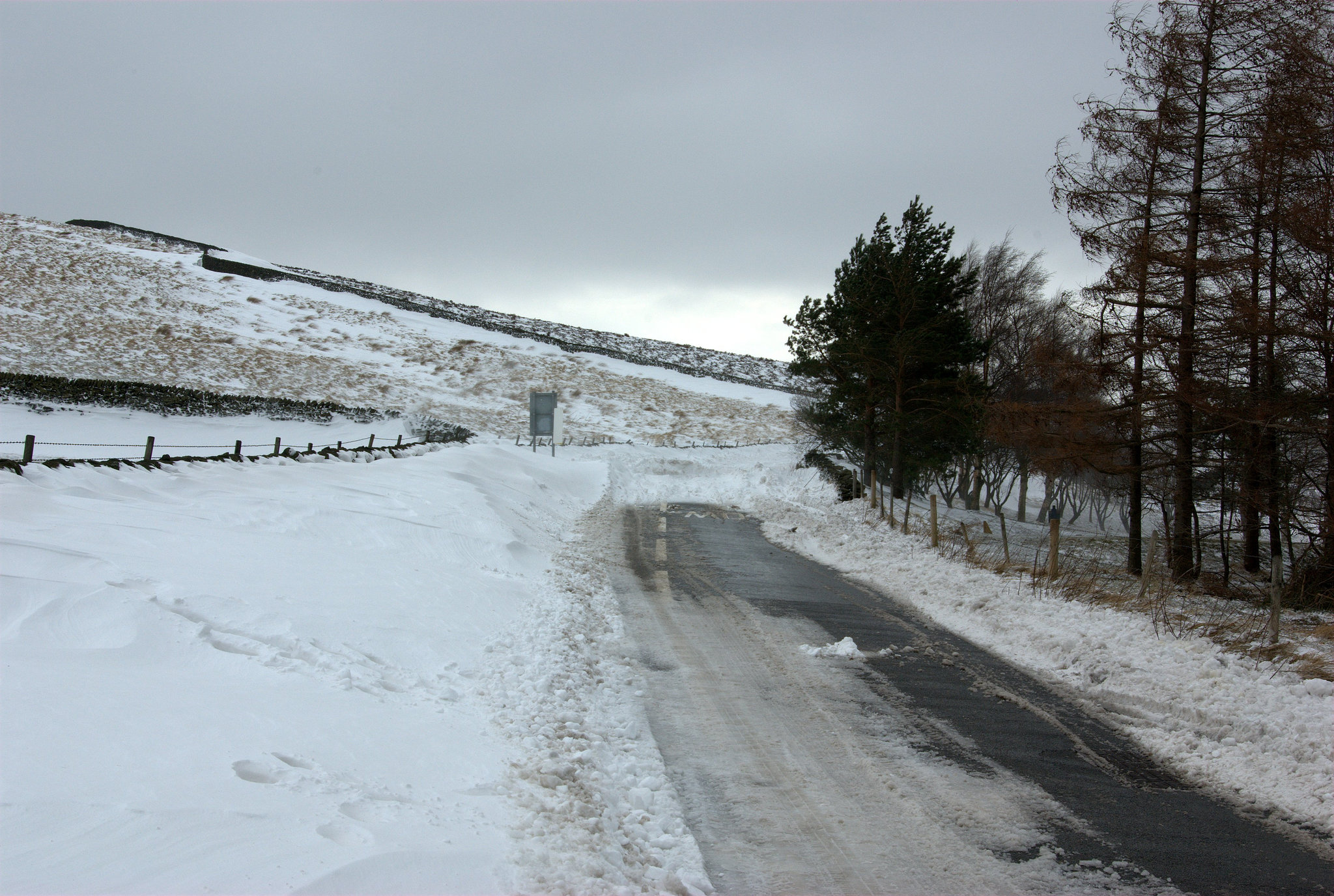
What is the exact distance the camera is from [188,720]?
416cm

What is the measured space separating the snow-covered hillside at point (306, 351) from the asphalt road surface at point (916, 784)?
33.1 m

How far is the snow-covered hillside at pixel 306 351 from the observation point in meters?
37.2

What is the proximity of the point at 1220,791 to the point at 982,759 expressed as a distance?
153 centimetres

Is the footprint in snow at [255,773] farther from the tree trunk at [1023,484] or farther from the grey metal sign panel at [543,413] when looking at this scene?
the grey metal sign panel at [543,413]

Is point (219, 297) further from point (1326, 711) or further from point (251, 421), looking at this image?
point (1326, 711)

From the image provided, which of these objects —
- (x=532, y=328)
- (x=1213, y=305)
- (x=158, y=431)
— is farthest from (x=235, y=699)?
(x=532, y=328)

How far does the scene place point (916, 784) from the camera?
5.12m

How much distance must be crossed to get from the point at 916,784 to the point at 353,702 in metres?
3.97

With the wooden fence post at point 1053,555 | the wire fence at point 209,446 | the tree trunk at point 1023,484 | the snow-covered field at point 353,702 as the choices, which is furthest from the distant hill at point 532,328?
the snow-covered field at point 353,702

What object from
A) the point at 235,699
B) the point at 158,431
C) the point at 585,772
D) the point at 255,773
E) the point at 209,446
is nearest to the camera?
the point at 255,773

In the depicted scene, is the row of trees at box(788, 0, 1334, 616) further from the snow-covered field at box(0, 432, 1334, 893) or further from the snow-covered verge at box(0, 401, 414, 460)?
the snow-covered verge at box(0, 401, 414, 460)

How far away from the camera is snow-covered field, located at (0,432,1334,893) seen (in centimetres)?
329

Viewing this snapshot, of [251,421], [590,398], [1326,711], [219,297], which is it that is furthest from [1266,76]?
[219,297]

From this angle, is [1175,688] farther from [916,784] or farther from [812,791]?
[812,791]
